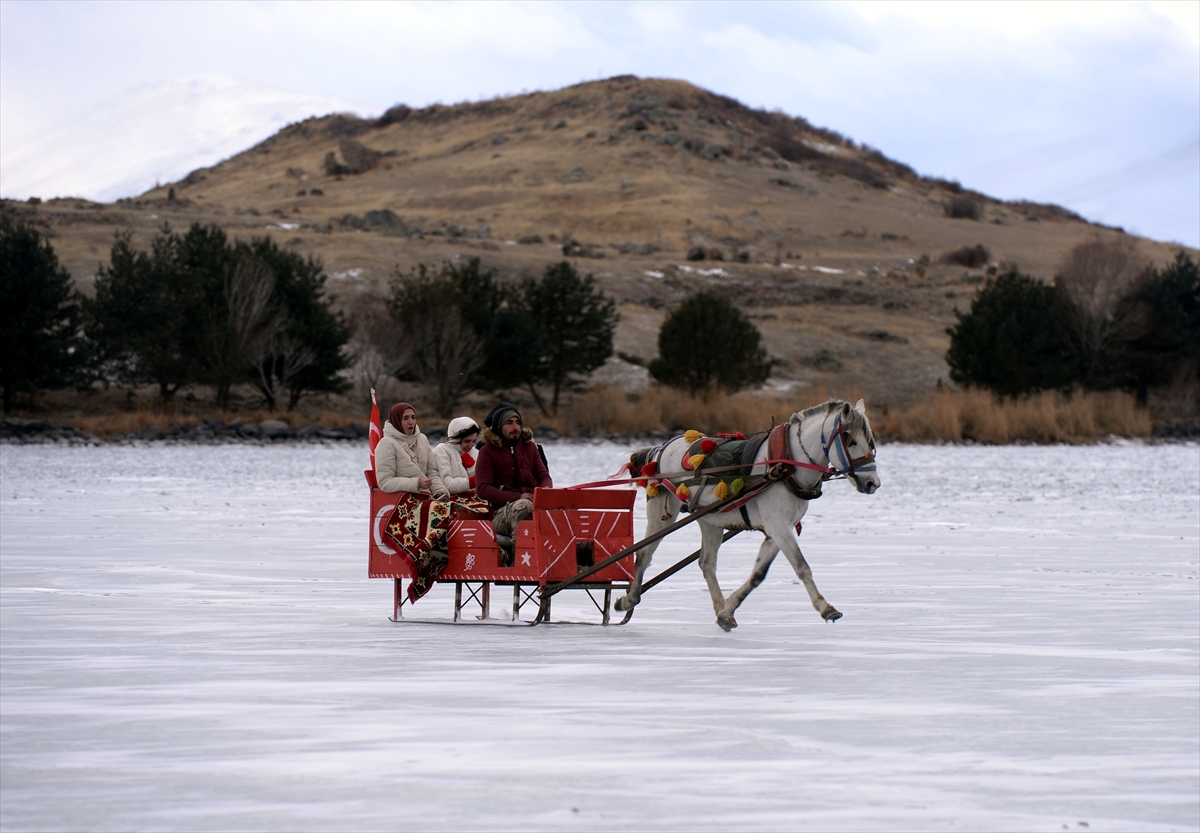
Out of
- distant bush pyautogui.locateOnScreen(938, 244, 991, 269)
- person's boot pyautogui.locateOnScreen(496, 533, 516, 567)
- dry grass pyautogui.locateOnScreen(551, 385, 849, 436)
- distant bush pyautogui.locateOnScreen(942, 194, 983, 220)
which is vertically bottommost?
dry grass pyautogui.locateOnScreen(551, 385, 849, 436)

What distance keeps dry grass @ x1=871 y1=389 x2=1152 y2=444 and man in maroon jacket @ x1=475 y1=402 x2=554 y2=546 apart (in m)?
28.7

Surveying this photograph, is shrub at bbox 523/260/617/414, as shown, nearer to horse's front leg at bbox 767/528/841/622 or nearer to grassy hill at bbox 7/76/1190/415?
grassy hill at bbox 7/76/1190/415

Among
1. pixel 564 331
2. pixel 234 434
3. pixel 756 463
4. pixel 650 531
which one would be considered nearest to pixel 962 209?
pixel 564 331

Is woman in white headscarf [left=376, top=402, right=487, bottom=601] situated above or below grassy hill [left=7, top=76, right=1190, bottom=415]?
below

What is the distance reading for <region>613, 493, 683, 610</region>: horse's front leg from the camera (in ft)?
28.8

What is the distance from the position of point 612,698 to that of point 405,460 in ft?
10.8

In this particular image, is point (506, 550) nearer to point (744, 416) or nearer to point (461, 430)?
point (461, 430)

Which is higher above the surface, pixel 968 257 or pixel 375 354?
pixel 968 257

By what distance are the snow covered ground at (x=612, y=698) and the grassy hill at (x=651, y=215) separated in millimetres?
44692

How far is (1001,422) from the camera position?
3612cm

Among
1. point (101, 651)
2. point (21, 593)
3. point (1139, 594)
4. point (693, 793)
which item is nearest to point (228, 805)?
point (693, 793)

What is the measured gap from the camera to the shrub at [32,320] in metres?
41.5

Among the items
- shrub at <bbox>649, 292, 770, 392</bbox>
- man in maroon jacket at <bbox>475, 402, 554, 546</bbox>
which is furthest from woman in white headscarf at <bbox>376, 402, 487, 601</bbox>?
shrub at <bbox>649, 292, 770, 392</bbox>

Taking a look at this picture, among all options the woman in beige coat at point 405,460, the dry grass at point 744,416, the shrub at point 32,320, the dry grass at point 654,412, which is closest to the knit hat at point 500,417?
the woman in beige coat at point 405,460
